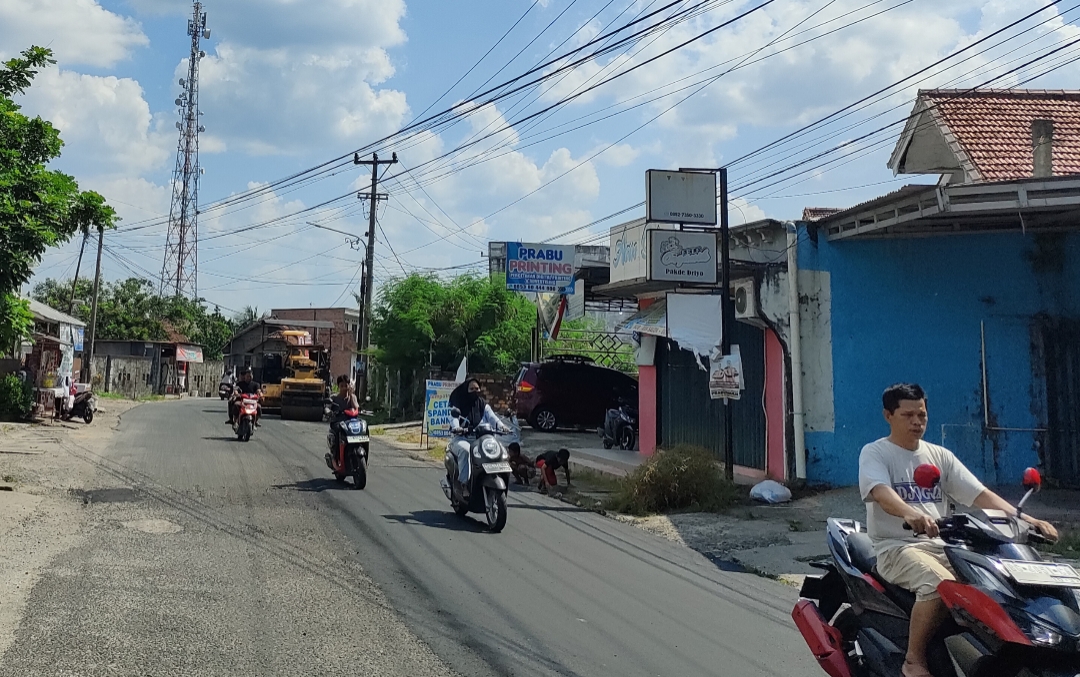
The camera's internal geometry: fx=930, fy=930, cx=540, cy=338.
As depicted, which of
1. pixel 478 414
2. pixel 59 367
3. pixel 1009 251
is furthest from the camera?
pixel 59 367

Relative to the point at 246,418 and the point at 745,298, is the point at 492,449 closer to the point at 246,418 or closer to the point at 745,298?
the point at 745,298

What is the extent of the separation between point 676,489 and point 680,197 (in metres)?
4.62

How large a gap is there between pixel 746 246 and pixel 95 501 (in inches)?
392

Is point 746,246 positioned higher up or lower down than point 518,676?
higher up

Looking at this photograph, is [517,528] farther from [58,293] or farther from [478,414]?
[58,293]

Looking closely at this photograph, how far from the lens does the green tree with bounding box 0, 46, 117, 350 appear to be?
11.2 meters

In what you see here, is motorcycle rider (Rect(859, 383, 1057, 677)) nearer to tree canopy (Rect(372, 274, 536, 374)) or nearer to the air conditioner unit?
the air conditioner unit

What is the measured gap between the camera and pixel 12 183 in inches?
A: 433

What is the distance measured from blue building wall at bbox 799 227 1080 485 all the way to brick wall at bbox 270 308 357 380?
5257 cm

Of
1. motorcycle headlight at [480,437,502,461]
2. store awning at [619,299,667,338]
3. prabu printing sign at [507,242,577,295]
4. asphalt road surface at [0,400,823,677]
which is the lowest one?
asphalt road surface at [0,400,823,677]

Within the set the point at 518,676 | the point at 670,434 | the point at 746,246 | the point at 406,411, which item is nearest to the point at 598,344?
the point at 406,411

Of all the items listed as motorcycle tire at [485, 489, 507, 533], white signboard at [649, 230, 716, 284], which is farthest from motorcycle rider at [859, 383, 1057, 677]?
white signboard at [649, 230, 716, 284]

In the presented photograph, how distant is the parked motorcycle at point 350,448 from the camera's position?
13.2 meters

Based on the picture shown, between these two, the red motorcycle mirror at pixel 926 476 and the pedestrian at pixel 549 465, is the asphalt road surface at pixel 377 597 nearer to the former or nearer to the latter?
the red motorcycle mirror at pixel 926 476
